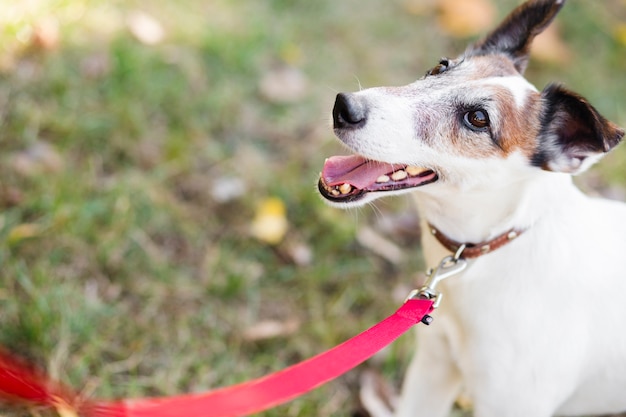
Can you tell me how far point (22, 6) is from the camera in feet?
12.4

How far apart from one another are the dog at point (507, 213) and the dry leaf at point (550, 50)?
2.95 meters

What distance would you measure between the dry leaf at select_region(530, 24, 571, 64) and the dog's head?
2.97 meters

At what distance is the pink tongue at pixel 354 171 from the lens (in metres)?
2.25

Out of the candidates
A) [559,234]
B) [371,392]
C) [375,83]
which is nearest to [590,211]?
[559,234]

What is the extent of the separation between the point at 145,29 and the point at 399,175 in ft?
8.39

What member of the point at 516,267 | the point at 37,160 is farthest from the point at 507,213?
the point at 37,160

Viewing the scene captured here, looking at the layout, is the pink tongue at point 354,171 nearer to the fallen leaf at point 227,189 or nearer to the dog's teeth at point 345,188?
the dog's teeth at point 345,188

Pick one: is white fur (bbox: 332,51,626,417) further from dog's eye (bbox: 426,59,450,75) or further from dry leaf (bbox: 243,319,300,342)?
dry leaf (bbox: 243,319,300,342)

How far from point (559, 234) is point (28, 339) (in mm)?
2081

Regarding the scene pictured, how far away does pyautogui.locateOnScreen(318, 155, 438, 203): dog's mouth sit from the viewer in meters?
2.19

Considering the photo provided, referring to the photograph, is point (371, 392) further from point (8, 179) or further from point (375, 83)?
point (375, 83)

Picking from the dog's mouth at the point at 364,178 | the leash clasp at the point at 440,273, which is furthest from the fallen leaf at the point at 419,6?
the leash clasp at the point at 440,273

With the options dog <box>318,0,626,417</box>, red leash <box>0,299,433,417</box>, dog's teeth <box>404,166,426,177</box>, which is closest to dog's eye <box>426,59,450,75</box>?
dog <box>318,0,626,417</box>

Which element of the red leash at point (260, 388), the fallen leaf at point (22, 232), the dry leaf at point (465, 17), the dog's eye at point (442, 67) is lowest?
the red leash at point (260, 388)
